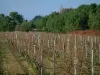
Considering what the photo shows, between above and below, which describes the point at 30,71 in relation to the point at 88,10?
below

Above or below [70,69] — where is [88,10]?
above

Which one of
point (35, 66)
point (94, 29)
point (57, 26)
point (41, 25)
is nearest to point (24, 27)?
point (41, 25)

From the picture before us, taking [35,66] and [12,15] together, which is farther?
[12,15]

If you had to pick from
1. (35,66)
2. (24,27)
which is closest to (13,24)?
(24,27)

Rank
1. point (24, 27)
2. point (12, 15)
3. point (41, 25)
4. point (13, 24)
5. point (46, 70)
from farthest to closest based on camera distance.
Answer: point (12, 15) → point (13, 24) → point (24, 27) → point (41, 25) → point (46, 70)

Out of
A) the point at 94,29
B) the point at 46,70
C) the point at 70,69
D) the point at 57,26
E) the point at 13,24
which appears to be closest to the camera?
the point at 70,69

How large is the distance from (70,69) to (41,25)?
171 feet

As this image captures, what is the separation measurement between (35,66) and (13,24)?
66516mm

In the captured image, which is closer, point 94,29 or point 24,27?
point 94,29

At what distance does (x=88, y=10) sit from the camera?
45531 mm

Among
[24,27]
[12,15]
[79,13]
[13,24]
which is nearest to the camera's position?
[79,13]

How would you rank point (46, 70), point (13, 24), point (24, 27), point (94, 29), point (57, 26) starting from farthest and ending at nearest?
point (13, 24) < point (24, 27) < point (57, 26) < point (94, 29) < point (46, 70)

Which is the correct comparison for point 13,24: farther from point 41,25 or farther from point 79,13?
point 79,13

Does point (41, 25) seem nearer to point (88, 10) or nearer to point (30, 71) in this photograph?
point (88, 10)
